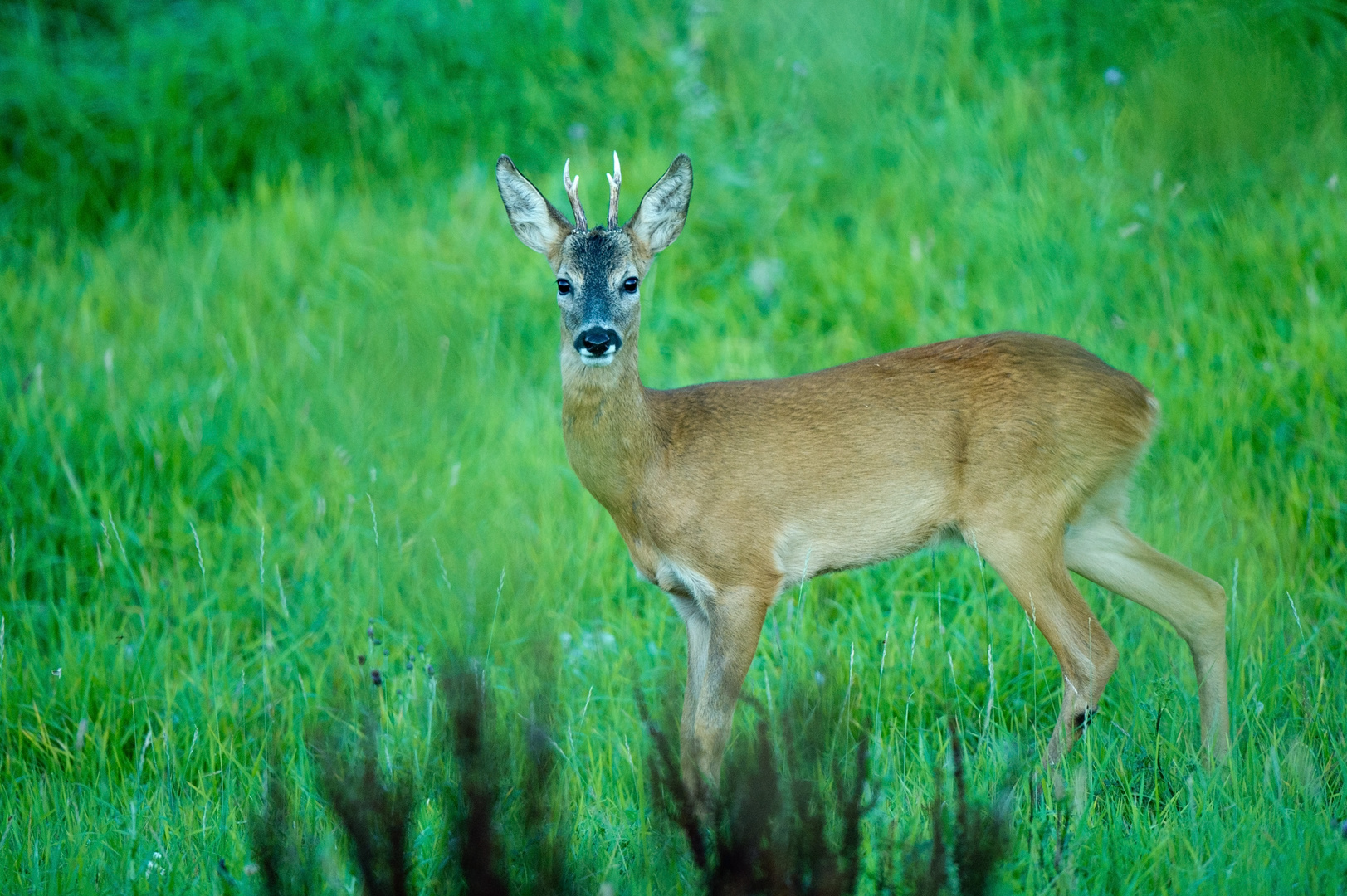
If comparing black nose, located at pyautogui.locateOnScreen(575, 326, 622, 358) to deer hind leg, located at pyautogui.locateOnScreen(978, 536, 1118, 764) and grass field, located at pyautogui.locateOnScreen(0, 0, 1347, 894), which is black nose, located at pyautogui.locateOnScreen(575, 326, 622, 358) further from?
deer hind leg, located at pyautogui.locateOnScreen(978, 536, 1118, 764)

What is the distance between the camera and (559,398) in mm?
6016

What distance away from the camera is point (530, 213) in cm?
435

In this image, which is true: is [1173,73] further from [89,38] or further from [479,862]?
[89,38]

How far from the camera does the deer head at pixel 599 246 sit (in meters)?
3.89

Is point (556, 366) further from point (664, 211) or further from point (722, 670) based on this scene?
point (722, 670)

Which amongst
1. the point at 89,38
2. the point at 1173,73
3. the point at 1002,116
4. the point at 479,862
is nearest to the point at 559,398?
the point at 1002,116

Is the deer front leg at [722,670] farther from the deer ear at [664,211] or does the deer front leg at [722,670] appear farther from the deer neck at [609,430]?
the deer ear at [664,211]

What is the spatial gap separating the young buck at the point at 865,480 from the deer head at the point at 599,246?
10 millimetres

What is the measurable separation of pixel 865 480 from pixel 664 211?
43.3 inches

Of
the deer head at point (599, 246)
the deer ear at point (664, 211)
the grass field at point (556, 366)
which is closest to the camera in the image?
the grass field at point (556, 366)

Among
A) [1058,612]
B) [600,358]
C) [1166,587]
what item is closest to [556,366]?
[600,358]

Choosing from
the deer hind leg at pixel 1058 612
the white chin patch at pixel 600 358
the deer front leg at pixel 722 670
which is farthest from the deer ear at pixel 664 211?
the deer hind leg at pixel 1058 612

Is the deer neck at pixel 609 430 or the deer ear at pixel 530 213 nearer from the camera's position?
the deer neck at pixel 609 430

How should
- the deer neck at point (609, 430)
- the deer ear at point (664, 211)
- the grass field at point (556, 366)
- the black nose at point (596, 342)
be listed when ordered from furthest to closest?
the deer ear at point (664, 211)
the deer neck at point (609, 430)
the black nose at point (596, 342)
the grass field at point (556, 366)
